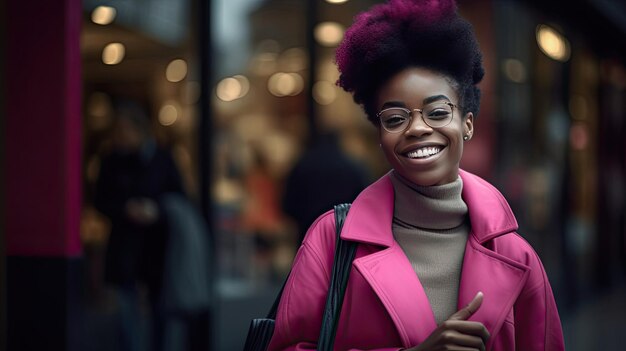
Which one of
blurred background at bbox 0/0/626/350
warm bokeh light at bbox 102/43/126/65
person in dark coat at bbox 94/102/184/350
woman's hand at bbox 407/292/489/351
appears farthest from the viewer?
warm bokeh light at bbox 102/43/126/65

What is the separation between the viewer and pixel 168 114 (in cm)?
735

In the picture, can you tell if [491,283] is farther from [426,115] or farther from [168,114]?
[168,114]

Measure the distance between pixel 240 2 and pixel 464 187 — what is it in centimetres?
651

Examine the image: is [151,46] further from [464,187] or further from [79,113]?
[464,187]

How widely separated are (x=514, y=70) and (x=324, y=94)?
7.17ft

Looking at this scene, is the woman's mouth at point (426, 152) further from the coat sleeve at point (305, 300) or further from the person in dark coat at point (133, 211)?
the person in dark coat at point (133, 211)

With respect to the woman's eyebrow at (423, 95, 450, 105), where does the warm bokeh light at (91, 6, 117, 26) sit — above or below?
above

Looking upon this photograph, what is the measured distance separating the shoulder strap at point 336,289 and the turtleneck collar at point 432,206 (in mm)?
166

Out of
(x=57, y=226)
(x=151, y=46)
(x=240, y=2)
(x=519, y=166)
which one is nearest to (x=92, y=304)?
(x=57, y=226)

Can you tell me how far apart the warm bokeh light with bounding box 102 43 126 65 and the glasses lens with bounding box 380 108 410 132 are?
5.11m

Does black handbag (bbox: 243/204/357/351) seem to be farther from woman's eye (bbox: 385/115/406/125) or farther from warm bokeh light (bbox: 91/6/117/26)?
warm bokeh light (bbox: 91/6/117/26)

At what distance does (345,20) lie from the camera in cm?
809

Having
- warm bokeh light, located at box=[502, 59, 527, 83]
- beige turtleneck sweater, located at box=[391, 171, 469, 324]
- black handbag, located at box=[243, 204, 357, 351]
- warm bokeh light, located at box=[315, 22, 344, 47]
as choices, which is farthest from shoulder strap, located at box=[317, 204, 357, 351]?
warm bokeh light, located at box=[502, 59, 527, 83]

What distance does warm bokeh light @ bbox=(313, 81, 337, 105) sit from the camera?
8.39m
